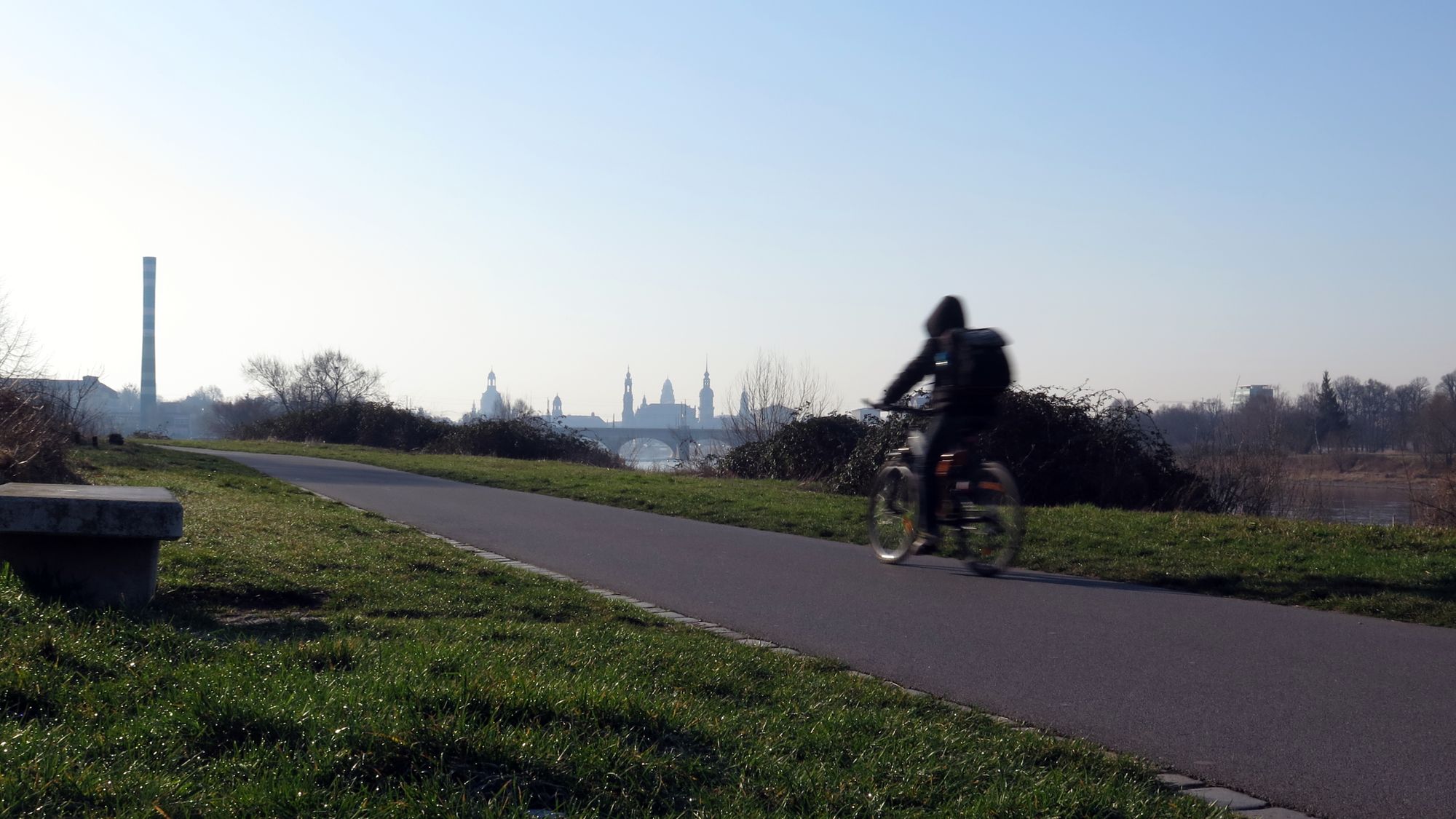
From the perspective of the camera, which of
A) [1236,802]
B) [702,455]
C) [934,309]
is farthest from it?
[702,455]

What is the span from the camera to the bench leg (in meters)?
5.73

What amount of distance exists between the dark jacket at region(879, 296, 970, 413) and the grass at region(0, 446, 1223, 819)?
140 inches

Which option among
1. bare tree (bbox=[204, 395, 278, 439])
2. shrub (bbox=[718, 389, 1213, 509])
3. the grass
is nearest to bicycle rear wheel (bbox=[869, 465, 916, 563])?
the grass

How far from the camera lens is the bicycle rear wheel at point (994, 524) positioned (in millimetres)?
8742

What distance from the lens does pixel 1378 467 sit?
92.2 feet

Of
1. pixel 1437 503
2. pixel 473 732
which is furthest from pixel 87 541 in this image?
pixel 1437 503

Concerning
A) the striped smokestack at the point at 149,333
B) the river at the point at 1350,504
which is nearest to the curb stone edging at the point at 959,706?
the river at the point at 1350,504

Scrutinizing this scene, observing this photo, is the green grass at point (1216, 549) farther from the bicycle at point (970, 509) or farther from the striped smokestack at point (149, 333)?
the striped smokestack at point (149, 333)

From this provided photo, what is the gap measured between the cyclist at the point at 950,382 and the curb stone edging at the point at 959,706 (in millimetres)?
2510

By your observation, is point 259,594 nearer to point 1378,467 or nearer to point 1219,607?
point 1219,607

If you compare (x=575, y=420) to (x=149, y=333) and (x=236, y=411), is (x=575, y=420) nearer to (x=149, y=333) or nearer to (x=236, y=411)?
(x=236, y=411)

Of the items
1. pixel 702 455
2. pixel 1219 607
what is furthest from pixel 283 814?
pixel 702 455

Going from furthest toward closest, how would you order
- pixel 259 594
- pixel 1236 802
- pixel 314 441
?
pixel 314 441
pixel 259 594
pixel 1236 802

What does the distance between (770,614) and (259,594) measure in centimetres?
304
